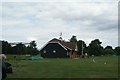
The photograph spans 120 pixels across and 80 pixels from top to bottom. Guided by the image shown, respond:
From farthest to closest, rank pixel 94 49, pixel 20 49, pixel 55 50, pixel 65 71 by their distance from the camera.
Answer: pixel 94 49 < pixel 20 49 < pixel 55 50 < pixel 65 71

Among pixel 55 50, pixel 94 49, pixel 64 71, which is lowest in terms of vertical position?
pixel 64 71

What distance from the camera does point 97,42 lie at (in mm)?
144125

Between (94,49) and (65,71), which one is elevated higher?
(94,49)

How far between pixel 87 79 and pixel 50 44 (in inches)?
2800

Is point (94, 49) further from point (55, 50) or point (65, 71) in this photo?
point (65, 71)

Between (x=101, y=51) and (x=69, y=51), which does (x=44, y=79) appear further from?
(x=101, y=51)

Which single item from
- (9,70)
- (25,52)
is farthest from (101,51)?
(9,70)

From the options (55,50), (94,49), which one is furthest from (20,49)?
(94,49)

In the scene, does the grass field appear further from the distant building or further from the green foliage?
the distant building

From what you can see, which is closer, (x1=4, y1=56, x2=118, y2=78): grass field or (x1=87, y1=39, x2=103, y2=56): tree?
(x1=4, y1=56, x2=118, y2=78): grass field

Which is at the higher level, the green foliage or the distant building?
the distant building

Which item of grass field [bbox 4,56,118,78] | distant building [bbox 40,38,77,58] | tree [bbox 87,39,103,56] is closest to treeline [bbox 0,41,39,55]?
distant building [bbox 40,38,77,58]

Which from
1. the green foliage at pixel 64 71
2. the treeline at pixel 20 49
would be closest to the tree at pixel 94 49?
the treeline at pixel 20 49

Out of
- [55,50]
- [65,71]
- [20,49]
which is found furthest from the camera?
[20,49]
